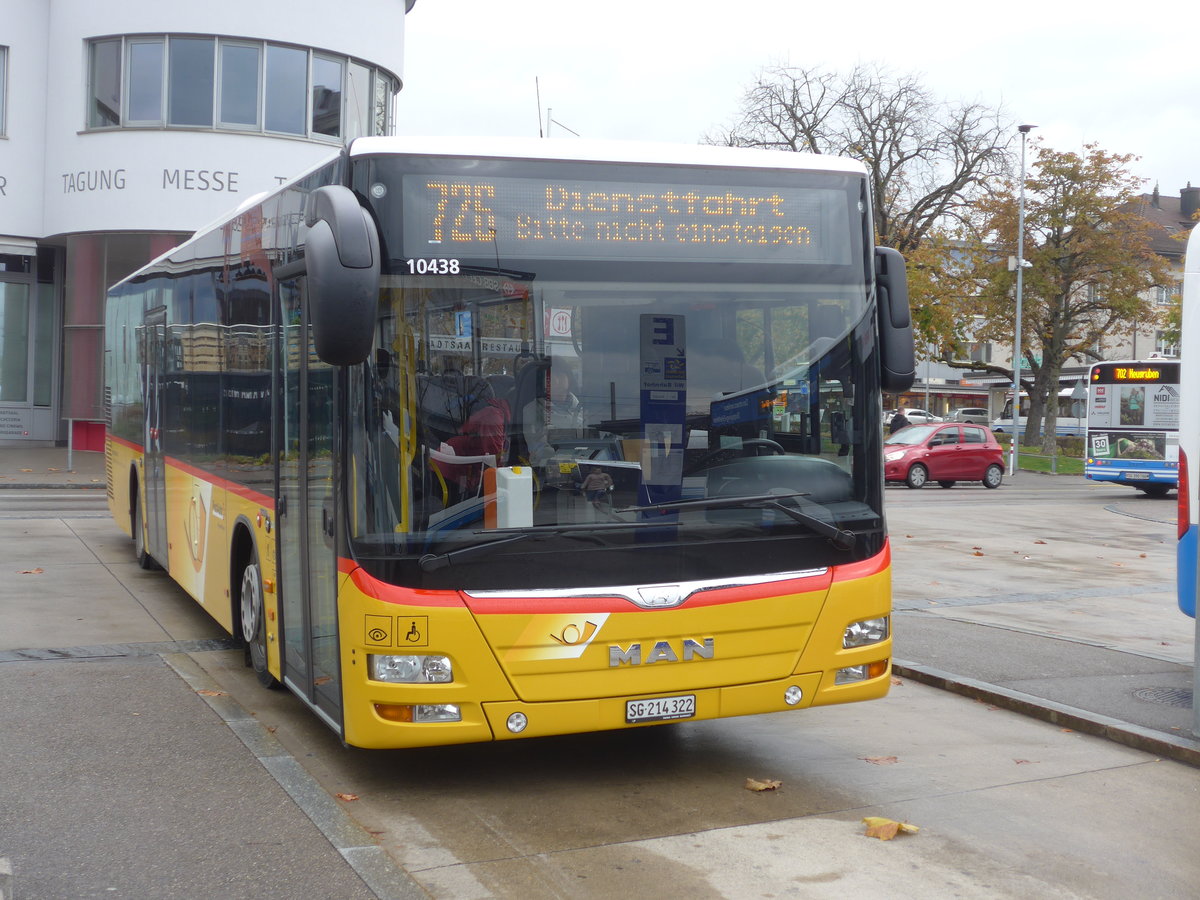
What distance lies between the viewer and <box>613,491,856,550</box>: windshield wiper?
18.5ft

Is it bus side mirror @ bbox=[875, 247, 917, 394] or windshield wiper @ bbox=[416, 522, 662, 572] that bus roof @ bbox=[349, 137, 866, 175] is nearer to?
bus side mirror @ bbox=[875, 247, 917, 394]

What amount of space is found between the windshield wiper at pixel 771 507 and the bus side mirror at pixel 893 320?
710mm

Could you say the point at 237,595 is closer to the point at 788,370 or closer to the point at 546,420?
the point at 546,420

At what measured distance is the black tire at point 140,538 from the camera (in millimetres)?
12227

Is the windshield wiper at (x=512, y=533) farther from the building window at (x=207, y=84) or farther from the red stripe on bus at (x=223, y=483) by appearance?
the building window at (x=207, y=84)

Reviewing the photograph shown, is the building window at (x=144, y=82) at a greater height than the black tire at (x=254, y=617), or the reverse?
the building window at (x=144, y=82)

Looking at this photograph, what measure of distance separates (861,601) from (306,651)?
261cm

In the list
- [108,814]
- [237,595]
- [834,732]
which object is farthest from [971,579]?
[108,814]

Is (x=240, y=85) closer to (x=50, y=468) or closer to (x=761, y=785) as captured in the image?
(x=50, y=468)

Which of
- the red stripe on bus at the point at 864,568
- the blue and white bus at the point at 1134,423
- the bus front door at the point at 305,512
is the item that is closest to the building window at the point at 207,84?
the blue and white bus at the point at 1134,423

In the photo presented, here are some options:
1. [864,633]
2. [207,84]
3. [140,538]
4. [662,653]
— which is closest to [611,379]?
[662,653]

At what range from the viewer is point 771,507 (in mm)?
5750

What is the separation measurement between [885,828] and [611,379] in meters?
2.10

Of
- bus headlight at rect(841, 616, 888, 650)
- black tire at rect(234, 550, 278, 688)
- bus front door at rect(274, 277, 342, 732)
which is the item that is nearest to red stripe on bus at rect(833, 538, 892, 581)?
bus headlight at rect(841, 616, 888, 650)
